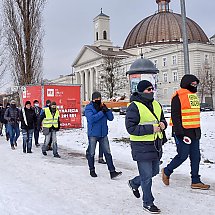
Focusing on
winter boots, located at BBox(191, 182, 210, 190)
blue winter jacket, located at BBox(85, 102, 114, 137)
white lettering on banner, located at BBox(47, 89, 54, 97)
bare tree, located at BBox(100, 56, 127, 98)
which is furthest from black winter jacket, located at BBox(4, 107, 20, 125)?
bare tree, located at BBox(100, 56, 127, 98)

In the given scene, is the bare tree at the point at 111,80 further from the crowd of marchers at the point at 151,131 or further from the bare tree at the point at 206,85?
the crowd of marchers at the point at 151,131

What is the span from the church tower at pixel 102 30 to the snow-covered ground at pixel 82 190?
9319 centimetres

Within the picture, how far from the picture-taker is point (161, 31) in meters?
89.3

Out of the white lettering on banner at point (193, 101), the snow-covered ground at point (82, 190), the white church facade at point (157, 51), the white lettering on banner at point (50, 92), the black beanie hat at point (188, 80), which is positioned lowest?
the snow-covered ground at point (82, 190)

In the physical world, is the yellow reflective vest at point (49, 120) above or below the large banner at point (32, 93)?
below

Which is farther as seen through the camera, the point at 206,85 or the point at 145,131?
the point at 206,85

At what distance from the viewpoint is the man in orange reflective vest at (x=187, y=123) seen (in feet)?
21.0

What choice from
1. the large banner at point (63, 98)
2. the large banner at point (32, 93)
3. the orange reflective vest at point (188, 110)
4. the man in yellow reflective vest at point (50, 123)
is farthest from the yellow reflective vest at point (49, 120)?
the large banner at point (32, 93)

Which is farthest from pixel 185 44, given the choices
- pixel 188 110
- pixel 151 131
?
pixel 151 131

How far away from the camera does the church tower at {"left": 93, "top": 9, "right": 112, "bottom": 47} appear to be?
102 metres

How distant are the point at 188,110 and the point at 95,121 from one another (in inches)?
80.8

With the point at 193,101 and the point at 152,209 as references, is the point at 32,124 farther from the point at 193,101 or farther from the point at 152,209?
the point at 152,209

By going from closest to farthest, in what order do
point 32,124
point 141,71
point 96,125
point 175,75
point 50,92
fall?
point 96,125, point 141,71, point 32,124, point 50,92, point 175,75

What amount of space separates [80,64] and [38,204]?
96.4 meters
